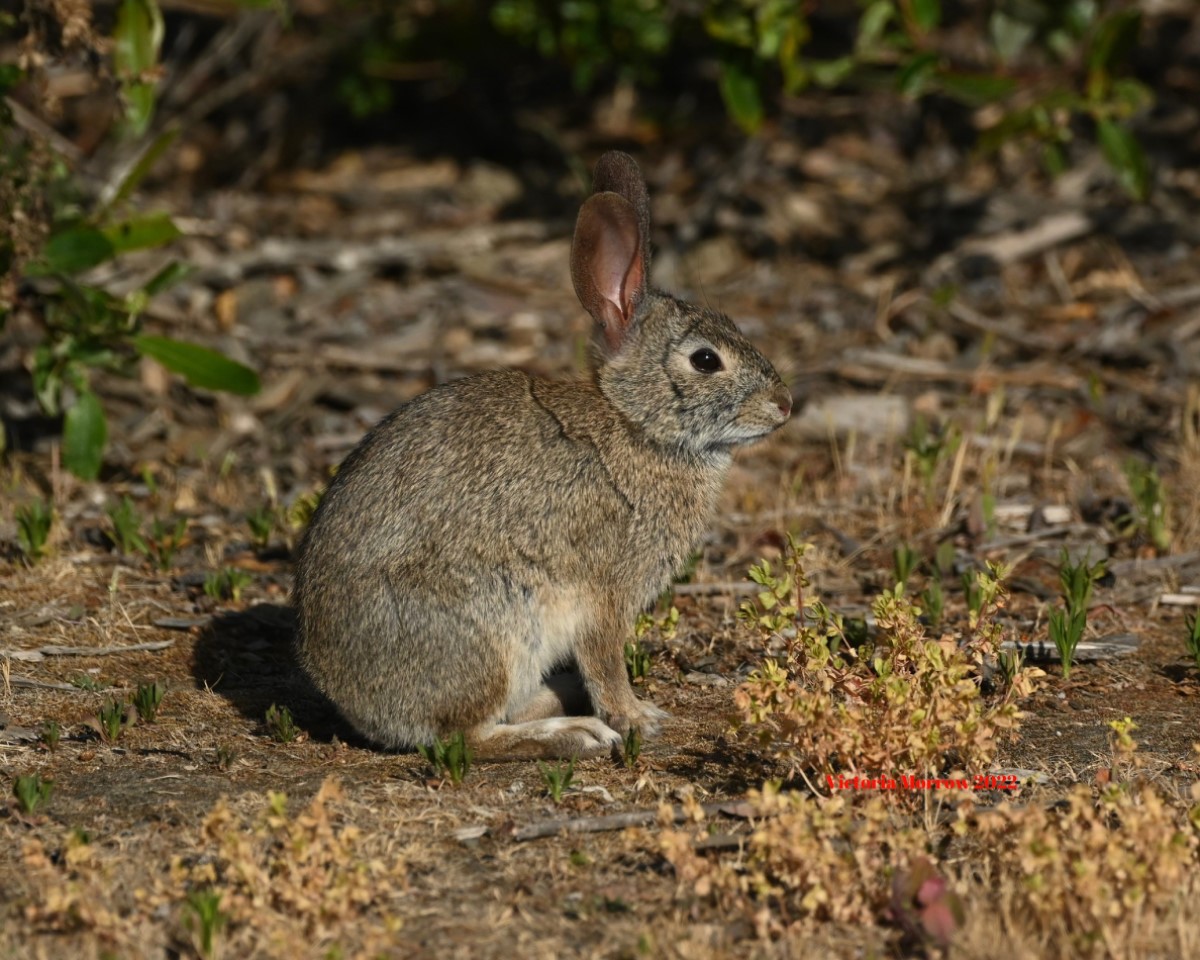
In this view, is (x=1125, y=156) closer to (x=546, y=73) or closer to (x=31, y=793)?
(x=546, y=73)

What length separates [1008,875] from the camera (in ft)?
15.5

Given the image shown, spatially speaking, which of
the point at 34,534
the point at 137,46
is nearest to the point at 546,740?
the point at 34,534

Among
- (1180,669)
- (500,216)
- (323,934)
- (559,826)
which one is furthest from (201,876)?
(500,216)

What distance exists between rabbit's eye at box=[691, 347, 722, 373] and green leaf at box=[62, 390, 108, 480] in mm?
3492

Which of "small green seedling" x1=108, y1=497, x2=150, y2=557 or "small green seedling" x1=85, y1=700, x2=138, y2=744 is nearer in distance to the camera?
"small green seedling" x1=85, y1=700, x2=138, y2=744

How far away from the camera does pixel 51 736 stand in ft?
18.7

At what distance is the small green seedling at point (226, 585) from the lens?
7320 mm

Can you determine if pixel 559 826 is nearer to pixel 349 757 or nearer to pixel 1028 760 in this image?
pixel 349 757

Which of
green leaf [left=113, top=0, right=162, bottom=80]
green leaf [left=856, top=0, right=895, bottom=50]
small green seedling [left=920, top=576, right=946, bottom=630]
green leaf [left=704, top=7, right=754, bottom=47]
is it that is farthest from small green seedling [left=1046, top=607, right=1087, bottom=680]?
green leaf [left=113, top=0, right=162, bottom=80]

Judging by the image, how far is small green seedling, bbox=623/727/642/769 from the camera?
18.6ft

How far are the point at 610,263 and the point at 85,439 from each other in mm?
3384

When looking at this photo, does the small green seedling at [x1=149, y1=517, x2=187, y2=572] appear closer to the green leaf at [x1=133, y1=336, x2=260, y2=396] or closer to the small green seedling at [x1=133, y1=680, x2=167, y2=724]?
the green leaf at [x1=133, y1=336, x2=260, y2=396]

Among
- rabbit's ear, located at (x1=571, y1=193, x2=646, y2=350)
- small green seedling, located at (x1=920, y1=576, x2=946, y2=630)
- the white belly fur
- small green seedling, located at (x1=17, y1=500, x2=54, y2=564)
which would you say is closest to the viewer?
the white belly fur

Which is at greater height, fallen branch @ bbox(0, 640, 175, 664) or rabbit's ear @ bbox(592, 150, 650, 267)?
rabbit's ear @ bbox(592, 150, 650, 267)
